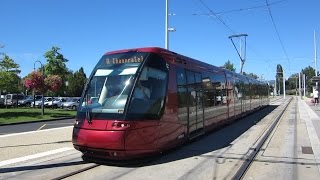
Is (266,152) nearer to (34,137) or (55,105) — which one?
(34,137)

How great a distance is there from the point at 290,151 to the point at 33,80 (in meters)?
29.6

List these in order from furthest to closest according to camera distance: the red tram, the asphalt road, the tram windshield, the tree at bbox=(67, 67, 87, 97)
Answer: the tree at bbox=(67, 67, 87, 97) < the asphalt road < the tram windshield < the red tram

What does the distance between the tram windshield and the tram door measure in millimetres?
2505

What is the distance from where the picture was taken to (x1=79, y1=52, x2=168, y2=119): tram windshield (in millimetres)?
10734

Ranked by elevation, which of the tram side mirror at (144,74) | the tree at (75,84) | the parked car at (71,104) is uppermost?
the tree at (75,84)

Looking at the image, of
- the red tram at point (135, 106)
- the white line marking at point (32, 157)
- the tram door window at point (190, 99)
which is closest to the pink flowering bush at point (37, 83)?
the tram door window at point (190, 99)

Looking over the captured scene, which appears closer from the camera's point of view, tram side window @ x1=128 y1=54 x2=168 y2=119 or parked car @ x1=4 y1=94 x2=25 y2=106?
tram side window @ x1=128 y1=54 x2=168 y2=119

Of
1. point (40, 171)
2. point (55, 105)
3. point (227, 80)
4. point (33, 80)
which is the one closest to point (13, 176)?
point (40, 171)

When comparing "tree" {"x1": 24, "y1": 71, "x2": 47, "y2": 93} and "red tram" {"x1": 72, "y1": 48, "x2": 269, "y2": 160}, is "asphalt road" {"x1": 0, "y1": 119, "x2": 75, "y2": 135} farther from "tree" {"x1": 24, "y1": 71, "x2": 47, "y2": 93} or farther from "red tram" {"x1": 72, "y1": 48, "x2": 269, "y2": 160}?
"tree" {"x1": 24, "y1": 71, "x2": 47, "y2": 93}

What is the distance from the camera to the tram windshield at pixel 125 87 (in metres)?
10.7

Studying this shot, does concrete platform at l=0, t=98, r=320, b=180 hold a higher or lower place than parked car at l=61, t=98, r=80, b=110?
lower

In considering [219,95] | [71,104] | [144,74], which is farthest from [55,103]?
[144,74]

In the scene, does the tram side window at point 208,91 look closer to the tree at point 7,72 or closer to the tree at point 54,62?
the tree at point 7,72

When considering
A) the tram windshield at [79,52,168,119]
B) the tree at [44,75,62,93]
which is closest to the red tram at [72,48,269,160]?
the tram windshield at [79,52,168,119]
